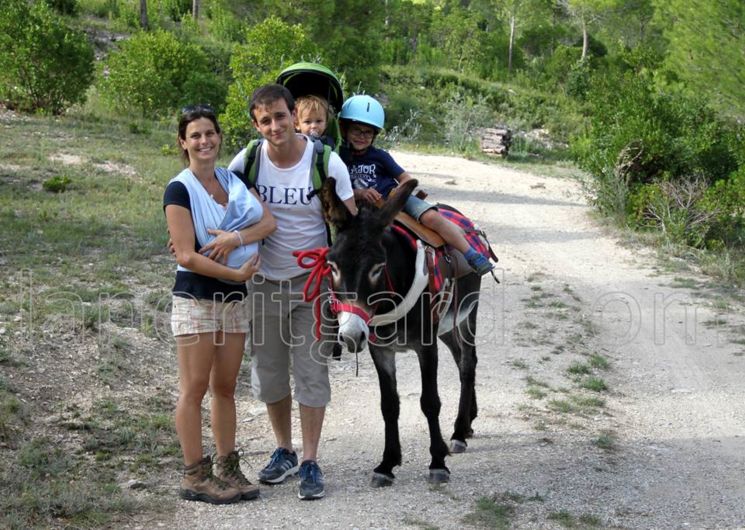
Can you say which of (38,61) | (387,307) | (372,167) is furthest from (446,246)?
(38,61)

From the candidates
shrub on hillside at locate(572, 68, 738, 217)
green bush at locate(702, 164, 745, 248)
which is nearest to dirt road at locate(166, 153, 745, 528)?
green bush at locate(702, 164, 745, 248)

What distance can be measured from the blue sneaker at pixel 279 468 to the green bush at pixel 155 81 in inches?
576

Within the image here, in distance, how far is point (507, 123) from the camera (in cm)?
3322

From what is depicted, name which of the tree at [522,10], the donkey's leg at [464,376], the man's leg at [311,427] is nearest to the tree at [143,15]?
the tree at [522,10]

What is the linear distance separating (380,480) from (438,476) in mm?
345

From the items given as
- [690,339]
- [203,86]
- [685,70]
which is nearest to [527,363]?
[690,339]

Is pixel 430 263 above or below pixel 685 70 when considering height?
below

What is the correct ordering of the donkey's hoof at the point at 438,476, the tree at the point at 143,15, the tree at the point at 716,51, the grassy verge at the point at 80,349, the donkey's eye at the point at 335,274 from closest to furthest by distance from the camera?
the donkey's eye at the point at 335,274, the grassy verge at the point at 80,349, the donkey's hoof at the point at 438,476, the tree at the point at 716,51, the tree at the point at 143,15

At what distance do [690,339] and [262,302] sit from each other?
580cm

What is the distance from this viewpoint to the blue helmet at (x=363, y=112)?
510 centimetres

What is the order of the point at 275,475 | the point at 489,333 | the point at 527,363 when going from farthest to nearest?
the point at 489,333, the point at 527,363, the point at 275,475

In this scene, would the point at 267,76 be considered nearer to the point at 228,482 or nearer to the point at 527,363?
the point at 527,363

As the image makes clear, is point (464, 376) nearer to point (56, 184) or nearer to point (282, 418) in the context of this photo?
point (282, 418)

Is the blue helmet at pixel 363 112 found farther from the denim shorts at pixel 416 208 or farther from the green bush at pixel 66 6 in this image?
the green bush at pixel 66 6
